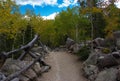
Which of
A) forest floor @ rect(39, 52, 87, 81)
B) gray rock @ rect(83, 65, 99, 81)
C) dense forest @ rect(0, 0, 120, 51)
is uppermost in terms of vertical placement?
dense forest @ rect(0, 0, 120, 51)

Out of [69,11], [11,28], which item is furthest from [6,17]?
[69,11]

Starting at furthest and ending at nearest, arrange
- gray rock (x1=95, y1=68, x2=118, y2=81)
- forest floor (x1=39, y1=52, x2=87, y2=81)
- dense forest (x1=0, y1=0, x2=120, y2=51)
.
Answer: dense forest (x1=0, y1=0, x2=120, y2=51) → forest floor (x1=39, y1=52, x2=87, y2=81) → gray rock (x1=95, y1=68, x2=118, y2=81)

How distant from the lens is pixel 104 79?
17.3 m

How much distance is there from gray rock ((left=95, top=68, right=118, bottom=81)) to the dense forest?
7.60 m

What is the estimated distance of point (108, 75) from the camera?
1753 cm

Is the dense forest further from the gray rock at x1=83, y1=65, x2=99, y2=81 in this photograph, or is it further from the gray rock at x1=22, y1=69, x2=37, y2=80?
the gray rock at x1=22, y1=69, x2=37, y2=80

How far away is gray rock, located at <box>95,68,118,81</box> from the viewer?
1711 cm

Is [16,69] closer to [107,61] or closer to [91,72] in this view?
[91,72]

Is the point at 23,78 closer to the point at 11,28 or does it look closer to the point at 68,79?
the point at 68,79

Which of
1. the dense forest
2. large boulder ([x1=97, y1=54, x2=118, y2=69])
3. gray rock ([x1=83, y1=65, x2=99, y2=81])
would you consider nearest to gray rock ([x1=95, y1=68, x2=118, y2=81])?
gray rock ([x1=83, y1=65, x2=99, y2=81])

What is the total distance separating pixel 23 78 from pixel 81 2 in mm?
18562

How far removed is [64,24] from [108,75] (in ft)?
126

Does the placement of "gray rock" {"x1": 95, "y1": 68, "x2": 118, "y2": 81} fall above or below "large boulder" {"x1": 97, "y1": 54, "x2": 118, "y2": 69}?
below

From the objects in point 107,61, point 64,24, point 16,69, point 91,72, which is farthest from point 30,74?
point 64,24
